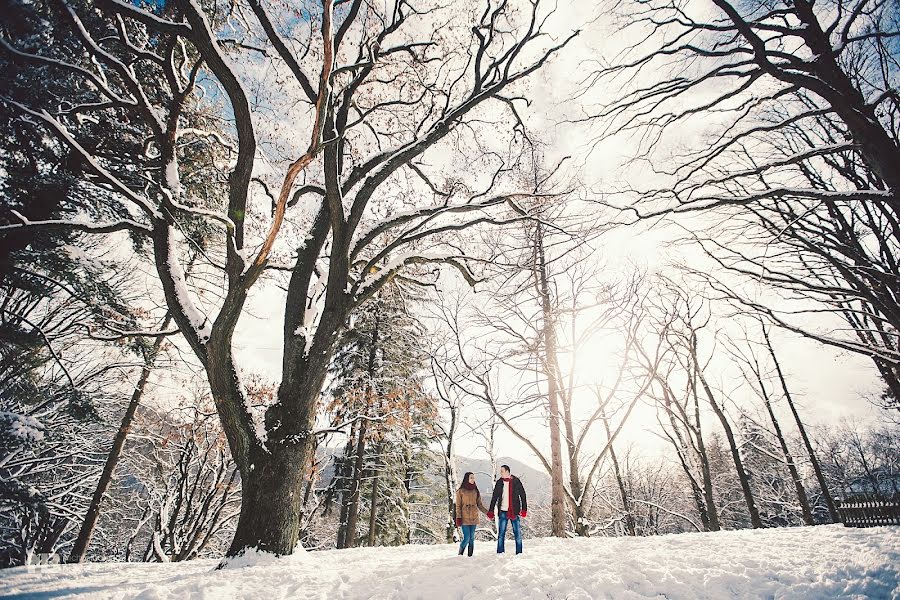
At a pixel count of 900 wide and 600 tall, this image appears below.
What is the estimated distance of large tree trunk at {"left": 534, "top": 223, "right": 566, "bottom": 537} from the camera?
903 centimetres

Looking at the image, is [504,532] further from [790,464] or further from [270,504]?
[790,464]

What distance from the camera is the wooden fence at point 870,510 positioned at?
953 centimetres

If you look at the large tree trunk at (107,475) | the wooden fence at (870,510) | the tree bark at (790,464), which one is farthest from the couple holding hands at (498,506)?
the tree bark at (790,464)

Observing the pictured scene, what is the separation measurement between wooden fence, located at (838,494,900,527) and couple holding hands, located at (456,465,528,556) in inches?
436

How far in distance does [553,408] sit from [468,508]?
4.53 m

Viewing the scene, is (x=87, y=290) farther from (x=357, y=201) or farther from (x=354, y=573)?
(x=354, y=573)

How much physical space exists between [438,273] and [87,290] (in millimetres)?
6653

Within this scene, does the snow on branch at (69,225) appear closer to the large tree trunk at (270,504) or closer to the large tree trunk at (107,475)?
the large tree trunk at (270,504)

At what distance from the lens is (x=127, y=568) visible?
564cm

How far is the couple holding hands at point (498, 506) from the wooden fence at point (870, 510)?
1106 cm

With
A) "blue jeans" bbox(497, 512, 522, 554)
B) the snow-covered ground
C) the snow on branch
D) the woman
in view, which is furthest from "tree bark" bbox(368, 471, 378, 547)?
the snow on branch

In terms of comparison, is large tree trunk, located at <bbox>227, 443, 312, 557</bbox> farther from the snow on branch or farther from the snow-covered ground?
the snow on branch

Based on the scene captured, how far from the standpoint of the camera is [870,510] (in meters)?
9.98

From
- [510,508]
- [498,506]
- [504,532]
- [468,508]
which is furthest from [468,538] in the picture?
[510,508]
